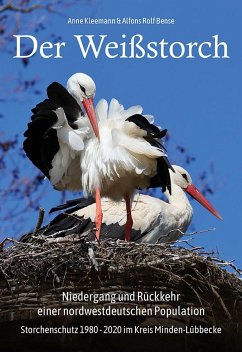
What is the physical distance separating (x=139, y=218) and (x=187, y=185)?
134 cm

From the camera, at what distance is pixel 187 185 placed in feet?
33.2

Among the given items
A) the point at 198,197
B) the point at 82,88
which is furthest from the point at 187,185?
the point at 82,88

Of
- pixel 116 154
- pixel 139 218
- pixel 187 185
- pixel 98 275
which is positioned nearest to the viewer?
pixel 98 275

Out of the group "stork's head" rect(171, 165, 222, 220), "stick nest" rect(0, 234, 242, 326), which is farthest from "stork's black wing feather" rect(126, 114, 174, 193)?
"stork's head" rect(171, 165, 222, 220)

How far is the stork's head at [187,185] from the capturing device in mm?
10031

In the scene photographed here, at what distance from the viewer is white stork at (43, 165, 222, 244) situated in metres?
8.78

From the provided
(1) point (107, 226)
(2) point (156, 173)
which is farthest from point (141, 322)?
(1) point (107, 226)

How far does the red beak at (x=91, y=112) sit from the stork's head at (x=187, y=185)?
2.18m

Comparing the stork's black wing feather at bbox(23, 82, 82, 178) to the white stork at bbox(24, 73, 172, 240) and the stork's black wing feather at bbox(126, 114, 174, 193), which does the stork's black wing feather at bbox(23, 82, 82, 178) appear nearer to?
the white stork at bbox(24, 73, 172, 240)

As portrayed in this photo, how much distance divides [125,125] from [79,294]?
1753mm

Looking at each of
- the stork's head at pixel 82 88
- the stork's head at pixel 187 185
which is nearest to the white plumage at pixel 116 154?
the stork's head at pixel 82 88

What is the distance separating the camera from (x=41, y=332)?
245 inches

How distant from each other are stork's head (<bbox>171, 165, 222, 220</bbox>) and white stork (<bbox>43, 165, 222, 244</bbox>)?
0.47m

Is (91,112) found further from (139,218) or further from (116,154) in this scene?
(139,218)
